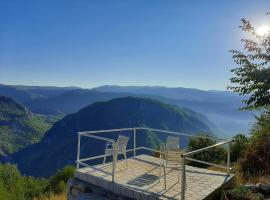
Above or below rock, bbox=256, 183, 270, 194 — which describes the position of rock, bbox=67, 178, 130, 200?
below

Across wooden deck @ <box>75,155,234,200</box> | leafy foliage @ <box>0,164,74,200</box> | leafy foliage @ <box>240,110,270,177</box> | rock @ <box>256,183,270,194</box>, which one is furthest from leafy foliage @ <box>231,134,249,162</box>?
leafy foliage @ <box>0,164,74,200</box>

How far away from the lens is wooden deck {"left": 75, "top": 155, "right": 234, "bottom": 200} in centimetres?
829

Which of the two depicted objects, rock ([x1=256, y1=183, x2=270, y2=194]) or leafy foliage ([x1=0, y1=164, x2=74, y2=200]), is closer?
rock ([x1=256, y1=183, x2=270, y2=194])

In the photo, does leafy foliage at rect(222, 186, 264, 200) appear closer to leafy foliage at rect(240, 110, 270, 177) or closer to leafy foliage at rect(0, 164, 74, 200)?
leafy foliage at rect(240, 110, 270, 177)

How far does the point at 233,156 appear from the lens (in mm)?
15906

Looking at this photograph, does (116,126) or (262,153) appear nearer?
(262,153)

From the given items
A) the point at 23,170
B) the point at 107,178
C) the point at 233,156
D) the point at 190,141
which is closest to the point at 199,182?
the point at 107,178

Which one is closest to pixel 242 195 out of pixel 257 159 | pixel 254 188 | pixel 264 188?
pixel 254 188

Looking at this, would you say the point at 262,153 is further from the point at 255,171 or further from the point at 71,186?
the point at 71,186

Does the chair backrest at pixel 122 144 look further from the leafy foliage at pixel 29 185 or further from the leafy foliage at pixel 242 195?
the leafy foliage at pixel 29 185

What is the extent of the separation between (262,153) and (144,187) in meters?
5.15

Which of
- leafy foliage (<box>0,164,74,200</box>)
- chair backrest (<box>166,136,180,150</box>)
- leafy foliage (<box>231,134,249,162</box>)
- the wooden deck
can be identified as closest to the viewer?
the wooden deck

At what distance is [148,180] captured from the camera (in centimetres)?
940

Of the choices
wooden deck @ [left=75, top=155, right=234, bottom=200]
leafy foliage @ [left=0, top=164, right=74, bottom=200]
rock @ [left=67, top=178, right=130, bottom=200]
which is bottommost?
leafy foliage @ [left=0, top=164, right=74, bottom=200]
